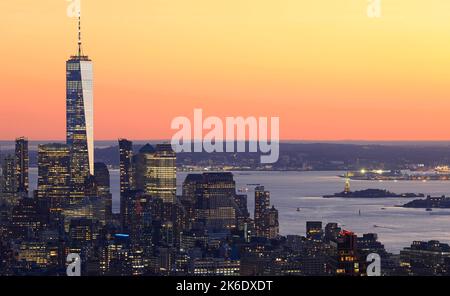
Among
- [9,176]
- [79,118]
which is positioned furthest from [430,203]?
[9,176]

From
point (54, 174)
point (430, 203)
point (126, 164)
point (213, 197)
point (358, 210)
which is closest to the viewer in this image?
point (213, 197)

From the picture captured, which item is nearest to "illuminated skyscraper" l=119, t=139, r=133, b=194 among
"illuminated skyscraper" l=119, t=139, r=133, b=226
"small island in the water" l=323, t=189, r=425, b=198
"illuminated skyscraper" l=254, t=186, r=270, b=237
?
"illuminated skyscraper" l=119, t=139, r=133, b=226

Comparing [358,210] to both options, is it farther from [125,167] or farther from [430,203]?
[125,167]

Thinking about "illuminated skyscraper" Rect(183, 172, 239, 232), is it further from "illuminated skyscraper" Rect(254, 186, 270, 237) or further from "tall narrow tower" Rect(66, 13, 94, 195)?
"tall narrow tower" Rect(66, 13, 94, 195)

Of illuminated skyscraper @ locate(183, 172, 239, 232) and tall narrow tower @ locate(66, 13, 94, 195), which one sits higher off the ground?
tall narrow tower @ locate(66, 13, 94, 195)

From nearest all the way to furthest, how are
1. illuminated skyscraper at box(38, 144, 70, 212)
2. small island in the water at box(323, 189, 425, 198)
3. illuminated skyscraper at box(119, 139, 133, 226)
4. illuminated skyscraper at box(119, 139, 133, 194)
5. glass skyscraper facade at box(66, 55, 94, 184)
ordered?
1. illuminated skyscraper at box(38, 144, 70, 212)
2. illuminated skyscraper at box(119, 139, 133, 226)
3. illuminated skyscraper at box(119, 139, 133, 194)
4. glass skyscraper facade at box(66, 55, 94, 184)
5. small island in the water at box(323, 189, 425, 198)
